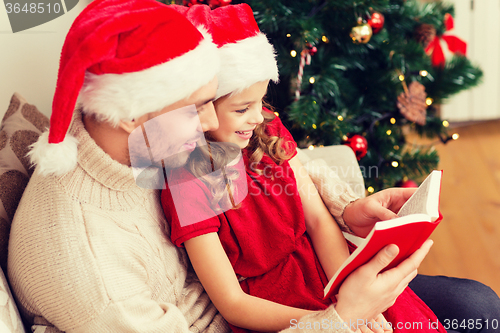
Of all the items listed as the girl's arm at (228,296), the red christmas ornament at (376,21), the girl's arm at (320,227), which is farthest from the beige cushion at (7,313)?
the red christmas ornament at (376,21)

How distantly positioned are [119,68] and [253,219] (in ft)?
1.56

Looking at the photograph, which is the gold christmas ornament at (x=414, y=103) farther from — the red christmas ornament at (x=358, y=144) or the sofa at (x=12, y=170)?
the sofa at (x=12, y=170)

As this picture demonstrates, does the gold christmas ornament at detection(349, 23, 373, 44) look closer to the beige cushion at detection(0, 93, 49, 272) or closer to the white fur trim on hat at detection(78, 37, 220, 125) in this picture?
the white fur trim on hat at detection(78, 37, 220, 125)

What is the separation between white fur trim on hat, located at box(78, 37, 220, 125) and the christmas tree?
615mm

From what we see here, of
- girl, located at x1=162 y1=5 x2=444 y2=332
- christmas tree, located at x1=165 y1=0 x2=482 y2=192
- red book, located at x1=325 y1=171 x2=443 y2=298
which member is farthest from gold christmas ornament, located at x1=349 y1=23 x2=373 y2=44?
red book, located at x1=325 y1=171 x2=443 y2=298

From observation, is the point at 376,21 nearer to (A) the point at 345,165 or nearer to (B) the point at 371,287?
(A) the point at 345,165

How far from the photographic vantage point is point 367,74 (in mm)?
1646

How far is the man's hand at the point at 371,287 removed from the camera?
2.24 feet

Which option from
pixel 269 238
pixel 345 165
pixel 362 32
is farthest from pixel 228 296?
pixel 362 32

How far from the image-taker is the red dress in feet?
2.71

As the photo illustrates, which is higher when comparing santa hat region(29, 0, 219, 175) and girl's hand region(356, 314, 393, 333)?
santa hat region(29, 0, 219, 175)

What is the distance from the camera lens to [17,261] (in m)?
0.65

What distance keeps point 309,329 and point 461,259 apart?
138 cm

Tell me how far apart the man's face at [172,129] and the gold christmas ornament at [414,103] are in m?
1.13
